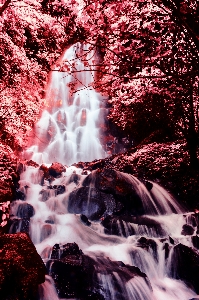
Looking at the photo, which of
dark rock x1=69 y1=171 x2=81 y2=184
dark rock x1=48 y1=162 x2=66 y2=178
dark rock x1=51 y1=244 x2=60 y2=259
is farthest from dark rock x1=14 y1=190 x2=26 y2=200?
dark rock x1=51 y1=244 x2=60 y2=259

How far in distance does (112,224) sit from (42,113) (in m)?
16.9

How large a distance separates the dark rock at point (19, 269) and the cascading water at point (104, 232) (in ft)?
1.89

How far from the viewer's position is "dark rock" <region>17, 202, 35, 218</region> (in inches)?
407

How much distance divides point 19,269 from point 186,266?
194 inches

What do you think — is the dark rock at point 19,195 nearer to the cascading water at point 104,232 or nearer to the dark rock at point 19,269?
the cascading water at point 104,232

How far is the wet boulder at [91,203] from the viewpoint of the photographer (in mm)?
10415

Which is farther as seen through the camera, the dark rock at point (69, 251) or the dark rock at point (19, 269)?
the dark rock at point (69, 251)

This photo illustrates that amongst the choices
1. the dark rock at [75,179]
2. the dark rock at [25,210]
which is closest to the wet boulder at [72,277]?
the dark rock at [25,210]

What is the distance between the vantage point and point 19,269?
529cm

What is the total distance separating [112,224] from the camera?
9.52 meters

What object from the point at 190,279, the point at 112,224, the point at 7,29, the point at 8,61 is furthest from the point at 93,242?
the point at 7,29

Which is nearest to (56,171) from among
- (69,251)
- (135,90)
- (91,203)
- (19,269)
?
(91,203)

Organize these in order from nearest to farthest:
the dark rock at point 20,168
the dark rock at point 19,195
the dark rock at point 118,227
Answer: the dark rock at point 118,227
the dark rock at point 19,195
the dark rock at point 20,168

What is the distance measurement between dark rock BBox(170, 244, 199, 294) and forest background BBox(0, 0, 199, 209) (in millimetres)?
4078
